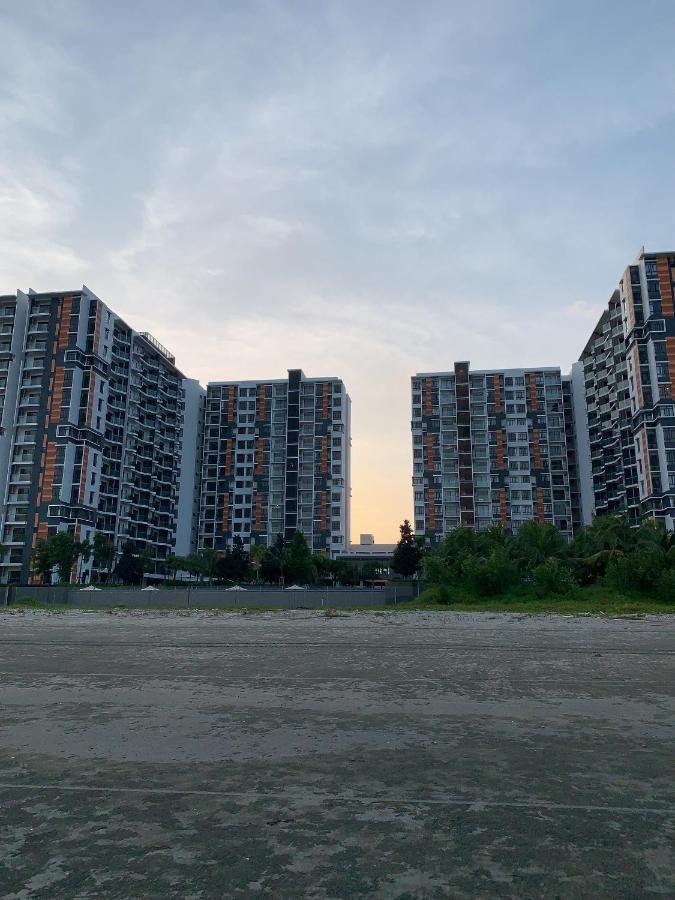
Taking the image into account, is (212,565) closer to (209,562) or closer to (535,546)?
(209,562)

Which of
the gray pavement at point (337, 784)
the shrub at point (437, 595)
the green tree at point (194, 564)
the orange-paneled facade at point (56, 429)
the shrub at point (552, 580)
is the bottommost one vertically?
the gray pavement at point (337, 784)

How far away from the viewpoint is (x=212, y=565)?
103875 mm

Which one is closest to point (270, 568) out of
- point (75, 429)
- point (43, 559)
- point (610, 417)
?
point (43, 559)

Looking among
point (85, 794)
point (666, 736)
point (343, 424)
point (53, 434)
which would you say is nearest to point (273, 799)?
point (85, 794)

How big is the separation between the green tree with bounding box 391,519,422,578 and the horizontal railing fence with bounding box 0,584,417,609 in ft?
161

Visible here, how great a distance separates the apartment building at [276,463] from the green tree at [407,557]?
70.1 feet

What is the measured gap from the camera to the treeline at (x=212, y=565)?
282ft

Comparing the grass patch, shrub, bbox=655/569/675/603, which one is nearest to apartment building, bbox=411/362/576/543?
the grass patch

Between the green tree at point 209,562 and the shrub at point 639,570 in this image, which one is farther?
the green tree at point 209,562

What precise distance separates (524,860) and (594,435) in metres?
125

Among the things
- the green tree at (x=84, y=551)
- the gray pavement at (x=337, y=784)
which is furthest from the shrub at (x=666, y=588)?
the green tree at (x=84, y=551)

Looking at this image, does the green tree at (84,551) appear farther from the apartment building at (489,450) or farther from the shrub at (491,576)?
the apartment building at (489,450)

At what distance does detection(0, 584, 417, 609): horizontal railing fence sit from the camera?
4750cm

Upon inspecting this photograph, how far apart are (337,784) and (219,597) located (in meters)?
45.6
